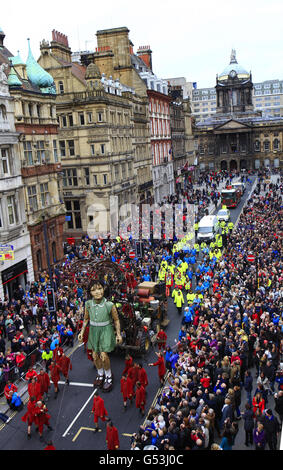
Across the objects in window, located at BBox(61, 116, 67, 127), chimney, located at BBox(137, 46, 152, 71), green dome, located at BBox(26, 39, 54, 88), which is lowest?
window, located at BBox(61, 116, 67, 127)

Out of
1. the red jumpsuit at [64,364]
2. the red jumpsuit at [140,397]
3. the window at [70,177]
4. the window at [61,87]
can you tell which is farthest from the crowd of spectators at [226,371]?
the window at [61,87]

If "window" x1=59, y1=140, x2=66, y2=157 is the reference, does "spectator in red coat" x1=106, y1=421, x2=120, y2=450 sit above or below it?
below

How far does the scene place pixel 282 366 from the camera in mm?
15688

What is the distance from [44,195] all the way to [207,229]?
47.4 feet

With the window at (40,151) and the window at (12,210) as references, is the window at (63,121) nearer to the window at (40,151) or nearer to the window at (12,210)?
the window at (40,151)

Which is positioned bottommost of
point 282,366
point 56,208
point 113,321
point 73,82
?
point 282,366

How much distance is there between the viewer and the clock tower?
115 metres

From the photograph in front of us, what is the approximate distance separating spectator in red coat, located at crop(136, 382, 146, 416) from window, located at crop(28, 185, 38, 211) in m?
18.5

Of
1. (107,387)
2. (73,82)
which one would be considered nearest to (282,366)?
(107,387)

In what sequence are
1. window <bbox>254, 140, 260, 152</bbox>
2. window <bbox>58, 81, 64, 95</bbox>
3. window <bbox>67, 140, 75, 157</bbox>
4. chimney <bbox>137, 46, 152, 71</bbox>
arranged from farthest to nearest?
1. window <bbox>254, 140, 260, 152</bbox>
2. chimney <bbox>137, 46, 152, 71</bbox>
3. window <bbox>67, 140, 75, 157</bbox>
4. window <bbox>58, 81, 64, 95</bbox>

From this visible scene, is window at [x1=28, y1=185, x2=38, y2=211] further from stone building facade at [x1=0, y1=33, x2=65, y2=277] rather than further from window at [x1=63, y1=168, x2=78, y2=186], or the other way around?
window at [x1=63, y1=168, x2=78, y2=186]

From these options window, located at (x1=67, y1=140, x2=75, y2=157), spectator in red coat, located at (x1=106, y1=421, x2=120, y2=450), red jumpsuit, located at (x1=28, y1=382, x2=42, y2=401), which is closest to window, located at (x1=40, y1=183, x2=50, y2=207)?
window, located at (x1=67, y1=140, x2=75, y2=157)
